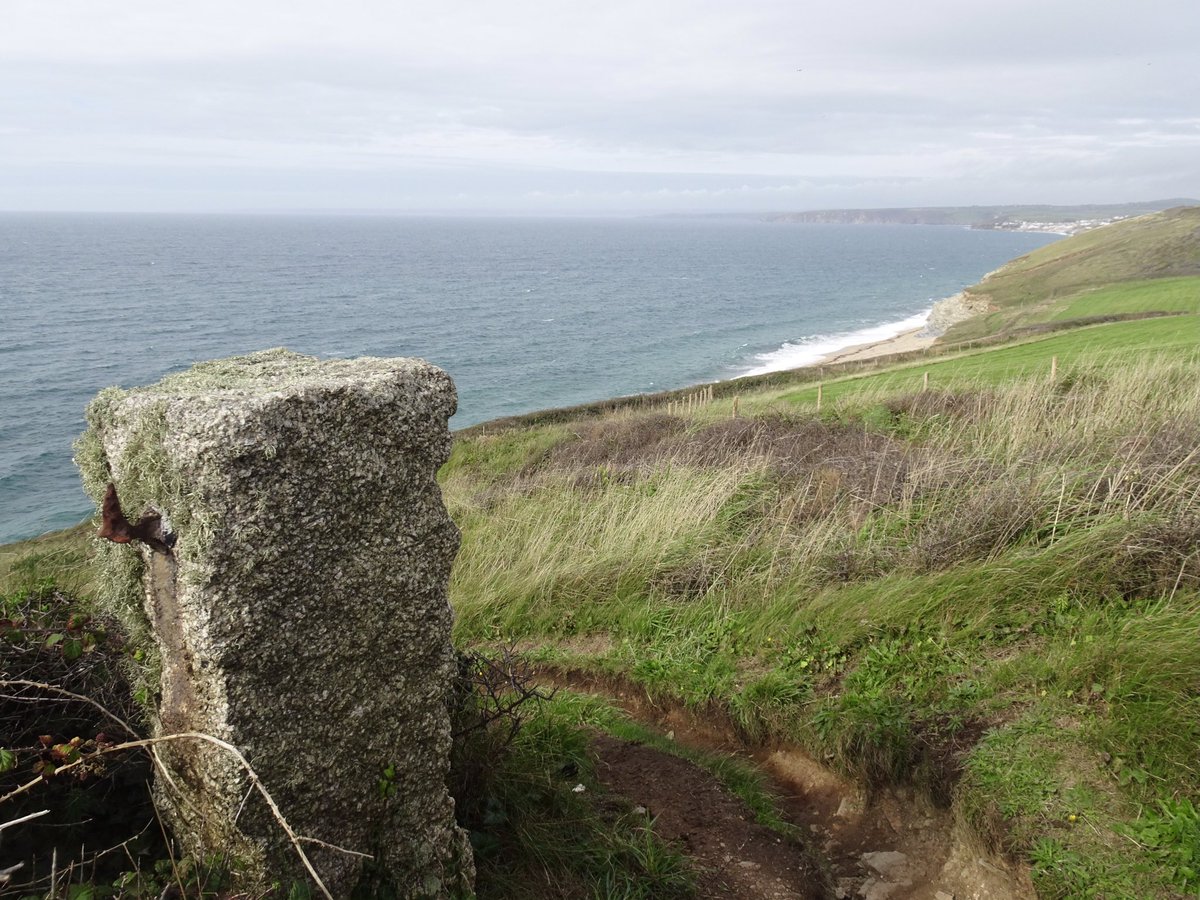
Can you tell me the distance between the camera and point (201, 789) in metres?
2.90

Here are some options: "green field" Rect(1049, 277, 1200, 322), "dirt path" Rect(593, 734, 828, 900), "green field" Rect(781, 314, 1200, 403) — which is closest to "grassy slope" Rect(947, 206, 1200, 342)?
"green field" Rect(1049, 277, 1200, 322)

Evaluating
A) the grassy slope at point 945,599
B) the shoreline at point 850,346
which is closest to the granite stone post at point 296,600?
the grassy slope at point 945,599

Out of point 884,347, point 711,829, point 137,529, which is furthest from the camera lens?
point 884,347

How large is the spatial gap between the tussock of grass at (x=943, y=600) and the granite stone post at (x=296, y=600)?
2735mm

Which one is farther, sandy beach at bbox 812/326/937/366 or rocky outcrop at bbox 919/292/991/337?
rocky outcrop at bbox 919/292/991/337

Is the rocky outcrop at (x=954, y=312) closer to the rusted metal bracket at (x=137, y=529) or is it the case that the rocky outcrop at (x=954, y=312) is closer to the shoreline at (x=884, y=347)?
the shoreline at (x=884, y=347)

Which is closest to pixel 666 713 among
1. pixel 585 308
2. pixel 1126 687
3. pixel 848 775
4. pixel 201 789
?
pixel 848 775

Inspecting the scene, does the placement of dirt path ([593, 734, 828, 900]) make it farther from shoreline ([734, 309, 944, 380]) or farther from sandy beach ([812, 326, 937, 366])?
sandy beach ([812, 326, 937, 366])

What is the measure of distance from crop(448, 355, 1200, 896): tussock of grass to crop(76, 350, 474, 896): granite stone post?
2735mm

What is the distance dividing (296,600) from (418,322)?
67791mm

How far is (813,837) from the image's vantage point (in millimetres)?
4480

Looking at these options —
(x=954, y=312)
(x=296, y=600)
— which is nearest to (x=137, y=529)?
(x=296, y=600)

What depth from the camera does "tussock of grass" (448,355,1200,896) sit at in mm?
4082

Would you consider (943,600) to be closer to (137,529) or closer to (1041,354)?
(137,529)
